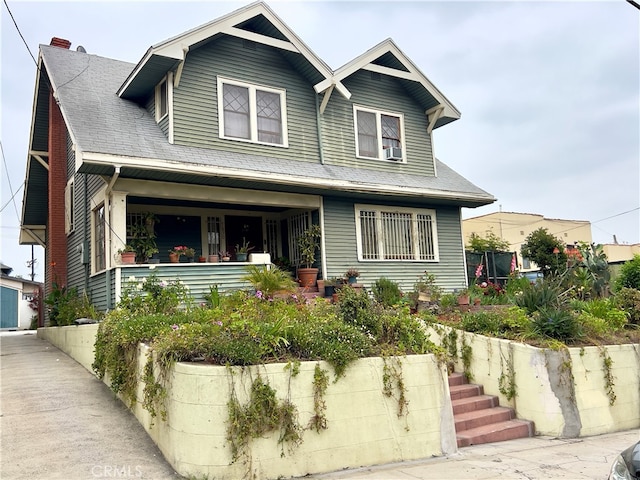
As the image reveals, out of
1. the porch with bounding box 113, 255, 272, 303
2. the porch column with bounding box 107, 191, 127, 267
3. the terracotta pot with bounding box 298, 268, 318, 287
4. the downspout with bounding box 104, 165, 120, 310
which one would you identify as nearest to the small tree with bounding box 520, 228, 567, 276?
the terracotta pot with bounding box 298, 268, 318, 287

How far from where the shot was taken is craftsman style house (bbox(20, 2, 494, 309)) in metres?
11.0

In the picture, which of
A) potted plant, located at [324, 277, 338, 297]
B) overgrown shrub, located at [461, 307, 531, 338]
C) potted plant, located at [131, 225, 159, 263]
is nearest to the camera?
overgrown shrub, located at [461, 307, 531, 338]

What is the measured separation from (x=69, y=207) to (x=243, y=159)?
6.35 meters

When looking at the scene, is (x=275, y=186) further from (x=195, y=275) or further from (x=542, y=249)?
(x=542, y=249)

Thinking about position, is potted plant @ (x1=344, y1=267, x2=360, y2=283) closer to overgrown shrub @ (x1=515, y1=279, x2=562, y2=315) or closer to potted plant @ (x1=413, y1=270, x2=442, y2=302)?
potted plant @ (x1=413, y1=270, x2=442, y2=302)

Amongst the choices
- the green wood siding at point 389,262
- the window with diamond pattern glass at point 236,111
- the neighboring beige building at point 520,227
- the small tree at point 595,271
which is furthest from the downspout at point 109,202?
the neighboring beige building at point 520,227

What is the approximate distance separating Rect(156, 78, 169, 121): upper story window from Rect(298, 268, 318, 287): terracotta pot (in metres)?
4.77

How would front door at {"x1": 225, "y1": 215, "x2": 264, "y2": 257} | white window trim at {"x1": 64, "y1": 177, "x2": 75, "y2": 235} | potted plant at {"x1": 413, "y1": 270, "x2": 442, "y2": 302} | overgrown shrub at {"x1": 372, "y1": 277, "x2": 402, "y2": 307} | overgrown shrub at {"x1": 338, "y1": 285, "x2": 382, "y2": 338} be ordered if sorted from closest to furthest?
overgrown shrub at {"x1": 338, "y1": 285, "x2": 382, "y2": 338}, overgrown shrub at {"x1": 372, "y1": 277, "x2": 402, "y2": 307}, potted plant at {"x1": 413, "y1": 270, "x2": 442, "y2": 302}, front door at {"x1": 225, "y1": 215, "x2": 264, "y2": 257}, white window trim at {"x1": 64, "y1": 177, "x2": 75, "y2": 235}

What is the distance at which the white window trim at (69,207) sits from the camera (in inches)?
591

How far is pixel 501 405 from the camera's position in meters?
8.36

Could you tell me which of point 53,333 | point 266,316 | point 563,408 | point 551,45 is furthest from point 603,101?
point 53,333

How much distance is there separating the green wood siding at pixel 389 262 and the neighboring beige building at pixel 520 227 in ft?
71.9

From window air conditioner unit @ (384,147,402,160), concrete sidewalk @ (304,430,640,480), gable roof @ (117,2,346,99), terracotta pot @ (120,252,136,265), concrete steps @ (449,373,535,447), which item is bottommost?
concrete sidewalk @ (304,430,640,480)

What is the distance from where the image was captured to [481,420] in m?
7.79
